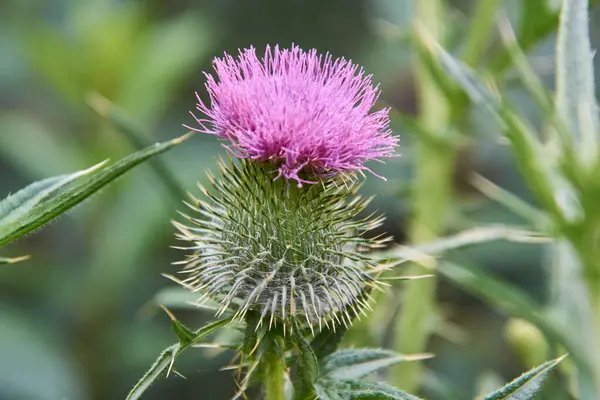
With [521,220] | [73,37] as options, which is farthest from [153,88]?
[521,220]

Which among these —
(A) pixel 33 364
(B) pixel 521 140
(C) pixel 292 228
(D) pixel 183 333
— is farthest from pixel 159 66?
(D) pixel 183 333

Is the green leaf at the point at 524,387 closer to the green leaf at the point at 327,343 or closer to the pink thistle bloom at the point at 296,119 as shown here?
the green leaf at the point at 327,343

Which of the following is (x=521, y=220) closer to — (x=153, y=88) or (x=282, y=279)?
(x=153, y=88)

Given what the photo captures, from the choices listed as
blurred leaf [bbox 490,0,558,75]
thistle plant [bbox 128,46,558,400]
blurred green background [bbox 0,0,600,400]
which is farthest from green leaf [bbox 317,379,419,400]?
blurred green background [bbox 0,0,600,400]

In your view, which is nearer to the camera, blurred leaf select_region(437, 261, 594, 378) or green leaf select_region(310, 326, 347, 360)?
green leaf select_region(310, 326, 347, 360)

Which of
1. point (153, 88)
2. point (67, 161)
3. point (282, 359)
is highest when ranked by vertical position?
Result: point (153, 88)

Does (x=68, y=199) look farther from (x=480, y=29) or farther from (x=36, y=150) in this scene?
(x=36, y=150)

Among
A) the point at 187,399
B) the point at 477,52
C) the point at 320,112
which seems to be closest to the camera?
the point at 320,112

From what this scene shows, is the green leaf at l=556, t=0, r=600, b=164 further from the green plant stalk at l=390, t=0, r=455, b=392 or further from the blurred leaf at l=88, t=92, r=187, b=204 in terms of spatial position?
the blurred leaf at l=88, t=92, r=187, b=204
